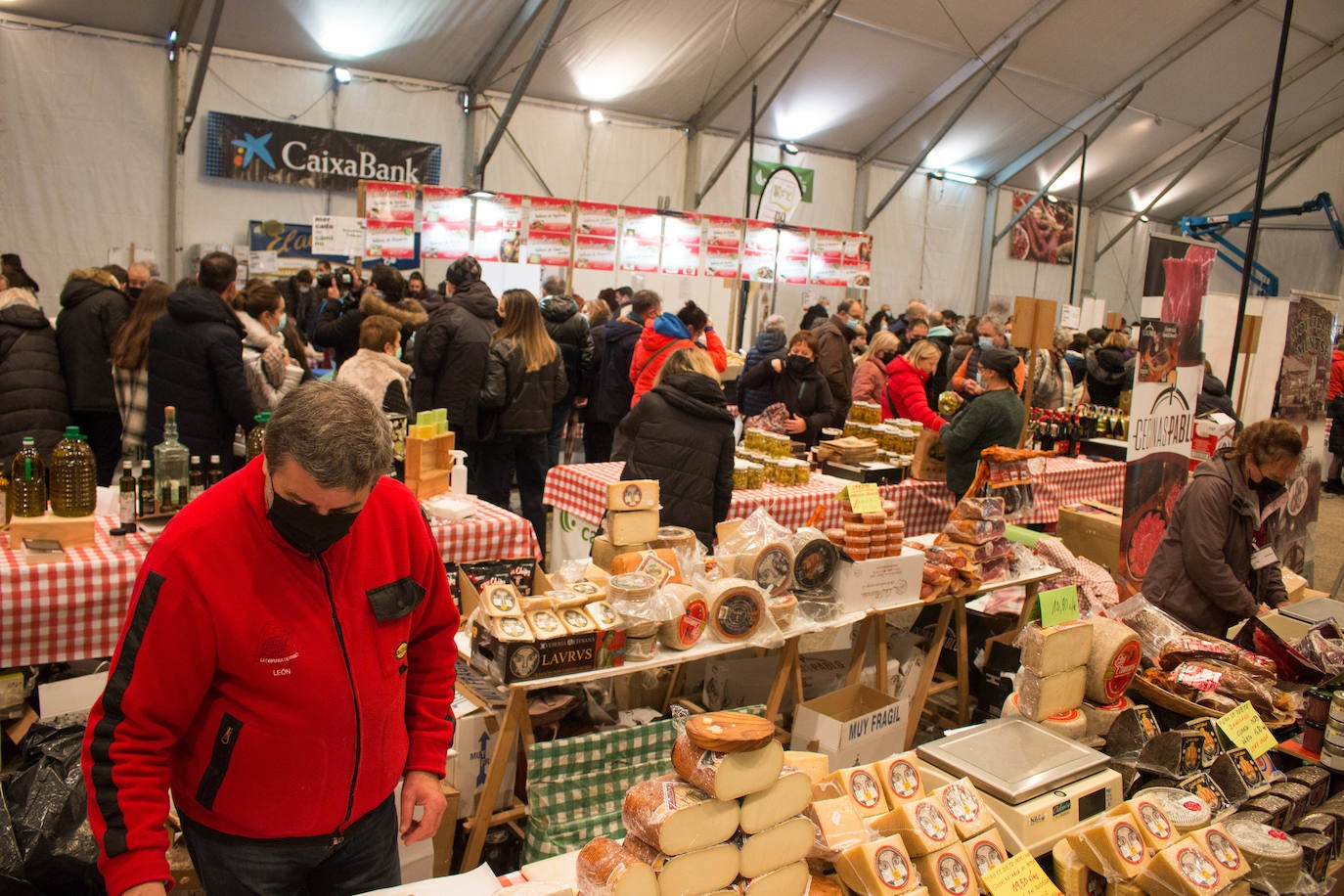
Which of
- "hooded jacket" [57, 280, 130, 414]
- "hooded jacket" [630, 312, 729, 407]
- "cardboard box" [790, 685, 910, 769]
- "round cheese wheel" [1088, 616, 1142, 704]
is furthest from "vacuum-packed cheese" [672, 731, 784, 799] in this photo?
"hooded jacket" [57, 280, 130, 414]

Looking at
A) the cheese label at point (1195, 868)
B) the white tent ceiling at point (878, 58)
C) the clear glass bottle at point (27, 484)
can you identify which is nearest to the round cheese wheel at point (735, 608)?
the cheese label at point (1195, 868)

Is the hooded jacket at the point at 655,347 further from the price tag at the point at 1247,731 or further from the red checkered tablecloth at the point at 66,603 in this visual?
the price tag at the point at 1247,731

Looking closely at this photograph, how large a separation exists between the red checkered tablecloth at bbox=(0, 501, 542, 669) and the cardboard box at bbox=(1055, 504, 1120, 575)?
483cm

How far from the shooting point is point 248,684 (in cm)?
160

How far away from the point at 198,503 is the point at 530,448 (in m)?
4.26

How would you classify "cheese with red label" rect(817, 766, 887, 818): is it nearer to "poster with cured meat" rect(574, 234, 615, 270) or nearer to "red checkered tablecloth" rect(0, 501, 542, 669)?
"red checkered tablecloth" rect(0, 501, 542, 669)

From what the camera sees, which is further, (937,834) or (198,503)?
(937,834)

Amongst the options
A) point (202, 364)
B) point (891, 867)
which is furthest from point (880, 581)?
point (202, 364)

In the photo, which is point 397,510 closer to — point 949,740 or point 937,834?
point 937,834

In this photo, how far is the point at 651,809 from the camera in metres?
1.83

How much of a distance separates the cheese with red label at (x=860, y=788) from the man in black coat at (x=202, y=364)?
3220 mm

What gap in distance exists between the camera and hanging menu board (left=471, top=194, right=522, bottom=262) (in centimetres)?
838

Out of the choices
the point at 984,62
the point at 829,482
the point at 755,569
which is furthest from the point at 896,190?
the point at 755,569

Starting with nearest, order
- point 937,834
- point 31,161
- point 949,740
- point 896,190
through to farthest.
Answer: point 937,834 < point 949,740 < point 31,161 < point 896,190
